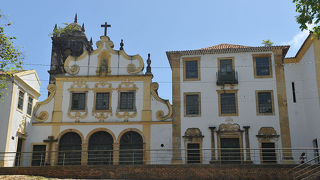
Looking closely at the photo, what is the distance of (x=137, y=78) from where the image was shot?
26547 millimetres

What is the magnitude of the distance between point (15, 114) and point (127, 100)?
693 cm

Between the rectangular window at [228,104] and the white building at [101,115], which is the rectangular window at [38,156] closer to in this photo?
the white building at [101,115]

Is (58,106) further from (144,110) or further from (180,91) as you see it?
(180,91)

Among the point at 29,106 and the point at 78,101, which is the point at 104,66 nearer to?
the point at 78,101

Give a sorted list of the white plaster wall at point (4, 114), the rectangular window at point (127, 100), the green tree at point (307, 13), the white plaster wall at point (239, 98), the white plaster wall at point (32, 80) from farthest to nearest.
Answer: the rectangular window at point (127, 100) → the white plaster wall at point (32, 80) → the white plaster wall at point (239, 98) → the white plaster wall at point (4, 114) → the green tree at point (307, 13)

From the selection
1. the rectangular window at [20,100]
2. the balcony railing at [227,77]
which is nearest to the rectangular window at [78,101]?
the rectangular window at [20,100]

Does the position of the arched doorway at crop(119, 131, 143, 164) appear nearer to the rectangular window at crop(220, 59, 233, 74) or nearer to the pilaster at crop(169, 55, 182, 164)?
the pilaster at crop(169, 55, 182, 164)

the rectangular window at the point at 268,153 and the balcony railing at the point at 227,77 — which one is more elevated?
the balcony railing at the point at 227,77

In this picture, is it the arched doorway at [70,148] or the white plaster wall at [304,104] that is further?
the arched doorway at [70,148]

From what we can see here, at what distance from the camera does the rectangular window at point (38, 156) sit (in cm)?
2533

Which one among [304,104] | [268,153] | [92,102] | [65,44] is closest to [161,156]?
[92,102]

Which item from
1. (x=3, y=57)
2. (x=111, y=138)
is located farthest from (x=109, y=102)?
(x=3, y=57)

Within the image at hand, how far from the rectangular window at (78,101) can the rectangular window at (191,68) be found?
22.4 ft

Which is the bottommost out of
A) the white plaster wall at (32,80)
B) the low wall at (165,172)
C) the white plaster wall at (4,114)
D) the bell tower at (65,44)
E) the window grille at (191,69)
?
the low wall at (165,172)
